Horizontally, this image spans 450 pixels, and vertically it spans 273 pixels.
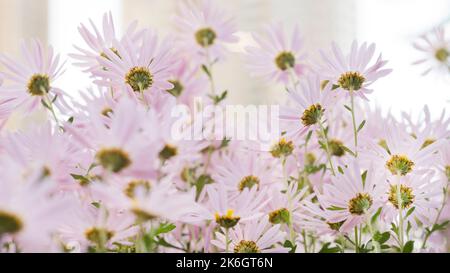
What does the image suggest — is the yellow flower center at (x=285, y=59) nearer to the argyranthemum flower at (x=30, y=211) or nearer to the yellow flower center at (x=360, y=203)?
the yellow flower center at (x=360, y=203)

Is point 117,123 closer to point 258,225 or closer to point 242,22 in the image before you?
point 258,225

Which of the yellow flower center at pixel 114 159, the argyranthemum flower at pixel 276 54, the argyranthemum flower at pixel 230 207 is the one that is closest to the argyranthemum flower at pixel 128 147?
the yellow flower center at pixel 114 159

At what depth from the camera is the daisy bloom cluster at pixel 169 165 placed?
20cm

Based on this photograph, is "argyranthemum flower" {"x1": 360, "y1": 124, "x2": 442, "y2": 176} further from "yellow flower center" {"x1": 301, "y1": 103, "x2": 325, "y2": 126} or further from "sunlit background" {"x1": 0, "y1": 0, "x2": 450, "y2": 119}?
"sunlit background" {"x1": 0, "y1": 0, "x2": 450, "y2": 119}

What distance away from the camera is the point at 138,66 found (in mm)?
312

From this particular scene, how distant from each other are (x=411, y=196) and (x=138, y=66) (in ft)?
0.61

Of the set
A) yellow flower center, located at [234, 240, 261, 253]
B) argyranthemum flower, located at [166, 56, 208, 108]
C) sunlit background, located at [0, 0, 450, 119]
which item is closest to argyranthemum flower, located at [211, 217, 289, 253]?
yellow flower center, located at [234, 240, 261, 253]

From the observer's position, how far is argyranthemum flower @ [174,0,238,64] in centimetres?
50

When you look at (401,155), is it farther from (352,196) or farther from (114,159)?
(114,159)

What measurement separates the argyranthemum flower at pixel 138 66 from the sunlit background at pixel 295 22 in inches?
17.4

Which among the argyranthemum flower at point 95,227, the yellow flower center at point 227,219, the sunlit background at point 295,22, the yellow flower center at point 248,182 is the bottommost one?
the argyranthemum flower at point 95,227

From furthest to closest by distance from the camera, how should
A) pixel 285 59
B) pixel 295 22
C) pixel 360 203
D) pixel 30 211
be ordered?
pixel 295 22
pixel 285 59
pixel 360 203
pixel 30 211

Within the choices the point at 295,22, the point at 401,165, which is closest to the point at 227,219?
the point at 401,165

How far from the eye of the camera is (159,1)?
112 centimetres
